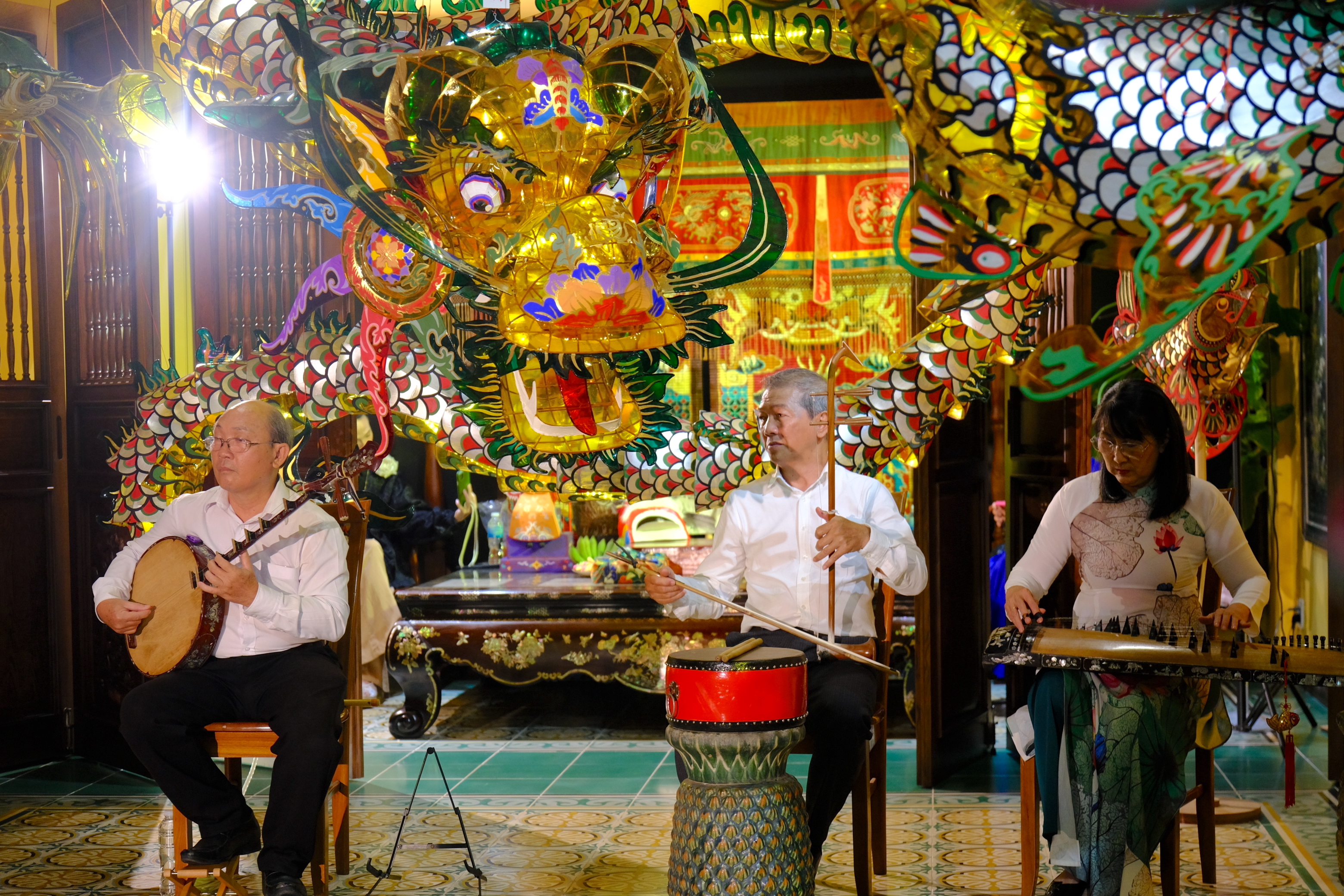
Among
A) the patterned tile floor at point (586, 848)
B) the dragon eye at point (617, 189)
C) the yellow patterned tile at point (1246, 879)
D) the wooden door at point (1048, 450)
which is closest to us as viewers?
the dragon eye at point (617, 189)

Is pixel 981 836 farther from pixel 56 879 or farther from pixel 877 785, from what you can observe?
pixel 56 879

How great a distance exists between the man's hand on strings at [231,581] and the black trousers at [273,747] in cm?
28

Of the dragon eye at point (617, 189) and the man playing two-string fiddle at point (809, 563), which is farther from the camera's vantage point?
the man playing two-string fiddle at point (809, 563)

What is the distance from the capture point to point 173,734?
3.27 m

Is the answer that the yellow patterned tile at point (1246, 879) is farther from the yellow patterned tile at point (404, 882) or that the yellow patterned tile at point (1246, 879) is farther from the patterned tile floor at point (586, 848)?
the yellow patterned tile at point (404, 882)

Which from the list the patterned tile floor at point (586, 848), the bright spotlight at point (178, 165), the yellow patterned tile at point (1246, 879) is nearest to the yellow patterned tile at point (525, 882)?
the patterned tile floor at point (586, 848)

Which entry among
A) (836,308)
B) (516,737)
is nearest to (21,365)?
(516,737)

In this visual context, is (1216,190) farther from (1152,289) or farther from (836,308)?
(836,308)

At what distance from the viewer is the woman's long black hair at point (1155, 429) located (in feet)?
10.3

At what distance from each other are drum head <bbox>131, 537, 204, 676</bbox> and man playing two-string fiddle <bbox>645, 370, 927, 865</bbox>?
47.9 inches

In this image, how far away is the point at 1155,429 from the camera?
3.14m

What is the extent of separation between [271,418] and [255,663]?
0.68 metres

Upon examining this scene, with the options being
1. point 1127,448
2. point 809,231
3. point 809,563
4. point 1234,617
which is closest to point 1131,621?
point 1234,617

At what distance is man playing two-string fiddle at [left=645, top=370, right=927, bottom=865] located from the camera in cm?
334
